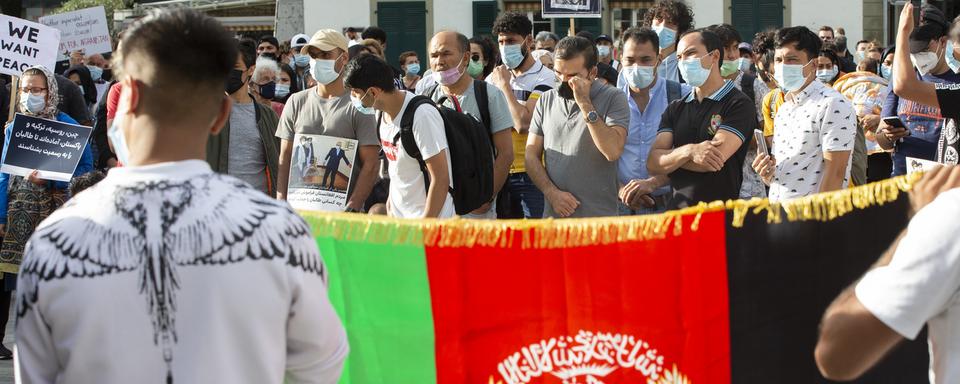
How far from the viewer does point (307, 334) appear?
7.95 feet

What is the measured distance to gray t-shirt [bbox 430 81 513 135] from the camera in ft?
→ 22.1

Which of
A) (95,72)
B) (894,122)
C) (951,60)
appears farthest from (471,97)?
(95,72)

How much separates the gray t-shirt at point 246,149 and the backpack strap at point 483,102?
1219 millimetres

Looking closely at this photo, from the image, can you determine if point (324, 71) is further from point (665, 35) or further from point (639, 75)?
point (665, 35)

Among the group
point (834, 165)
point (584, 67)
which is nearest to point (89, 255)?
point (834, 165)

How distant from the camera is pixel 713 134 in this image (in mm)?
6152

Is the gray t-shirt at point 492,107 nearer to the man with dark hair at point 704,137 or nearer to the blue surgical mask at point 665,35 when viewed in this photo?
Result: the man with dark hair at point 704,137

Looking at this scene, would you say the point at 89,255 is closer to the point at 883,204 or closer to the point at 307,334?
the point at 307,334

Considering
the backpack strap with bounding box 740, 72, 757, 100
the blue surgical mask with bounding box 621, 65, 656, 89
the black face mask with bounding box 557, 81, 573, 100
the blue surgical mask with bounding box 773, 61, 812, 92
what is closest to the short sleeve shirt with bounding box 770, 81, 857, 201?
the blue surgical mask with bounding box 773, 61, 812, 92

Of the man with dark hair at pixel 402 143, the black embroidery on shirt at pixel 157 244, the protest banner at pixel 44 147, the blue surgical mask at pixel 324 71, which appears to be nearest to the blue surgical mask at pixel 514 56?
the blue surgical mask at pixel 324 71

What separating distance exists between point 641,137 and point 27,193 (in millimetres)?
→ 3941

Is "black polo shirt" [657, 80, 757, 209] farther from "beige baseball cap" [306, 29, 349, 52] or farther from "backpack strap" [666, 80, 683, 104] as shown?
"beige baseball cap" [306, 29, 349, 52]

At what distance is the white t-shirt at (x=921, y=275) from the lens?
220 cm

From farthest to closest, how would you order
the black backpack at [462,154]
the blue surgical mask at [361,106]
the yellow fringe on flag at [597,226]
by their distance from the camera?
the blue surgical mask at [361,106]
the black backpack at [462,154]
the yellow fringe on flag at [597,226]
